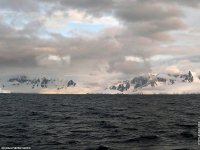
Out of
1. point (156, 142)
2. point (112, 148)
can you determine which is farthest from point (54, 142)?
point (156, 142)

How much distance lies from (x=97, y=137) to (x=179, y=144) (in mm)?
12216

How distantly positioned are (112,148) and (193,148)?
9.81 metres

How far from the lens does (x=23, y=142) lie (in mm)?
48125

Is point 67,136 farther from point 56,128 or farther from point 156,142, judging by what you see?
point 156,142

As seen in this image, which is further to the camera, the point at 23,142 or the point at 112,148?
the point at 23,142

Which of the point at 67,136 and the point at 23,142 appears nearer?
the point at 23,142

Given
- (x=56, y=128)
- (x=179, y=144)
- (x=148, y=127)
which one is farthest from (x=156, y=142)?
(x=56, y=128)

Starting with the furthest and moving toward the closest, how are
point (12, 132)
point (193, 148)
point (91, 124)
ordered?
1. point (91, 124)
2. point (12, 132)
3. point (193, 148)

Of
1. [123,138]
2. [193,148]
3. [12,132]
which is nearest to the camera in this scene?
[193,148]

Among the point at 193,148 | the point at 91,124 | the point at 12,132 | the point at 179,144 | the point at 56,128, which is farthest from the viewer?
the point at 91,124

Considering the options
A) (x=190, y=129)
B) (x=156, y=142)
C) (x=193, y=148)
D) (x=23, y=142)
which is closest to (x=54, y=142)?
(x=23, y=142)

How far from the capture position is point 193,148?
143 feet

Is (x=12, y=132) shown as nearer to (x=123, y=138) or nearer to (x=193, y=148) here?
(x=123, y=138)

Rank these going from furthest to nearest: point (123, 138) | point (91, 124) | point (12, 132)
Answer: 1. point (91, 124)
2. point (12, 132)
3. point (123, 138)
